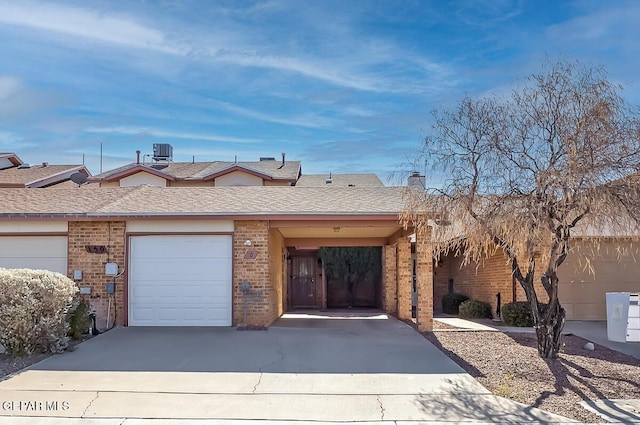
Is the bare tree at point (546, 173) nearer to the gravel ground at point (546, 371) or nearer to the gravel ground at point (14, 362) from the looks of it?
the gravel ground at point (546, 371)

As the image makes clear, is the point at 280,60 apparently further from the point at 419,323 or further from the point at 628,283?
the point at 628,283

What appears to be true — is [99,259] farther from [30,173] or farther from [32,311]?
[30,173]

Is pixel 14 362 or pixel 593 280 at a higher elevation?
pixel 593 280

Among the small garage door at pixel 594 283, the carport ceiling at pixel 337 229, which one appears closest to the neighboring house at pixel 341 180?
the carport ceiling at pixel 337 229

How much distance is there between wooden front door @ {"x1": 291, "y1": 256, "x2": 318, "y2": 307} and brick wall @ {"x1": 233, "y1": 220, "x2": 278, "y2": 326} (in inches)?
400

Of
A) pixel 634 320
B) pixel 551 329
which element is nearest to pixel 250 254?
pixel 551 329

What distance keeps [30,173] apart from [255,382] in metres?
20.8

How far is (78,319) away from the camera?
36.9 feet

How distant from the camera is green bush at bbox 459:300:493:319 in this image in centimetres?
1706

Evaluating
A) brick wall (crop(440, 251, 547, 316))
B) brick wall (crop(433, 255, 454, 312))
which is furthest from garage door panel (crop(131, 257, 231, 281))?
brick wall (crop(433, 255, 454, 312))

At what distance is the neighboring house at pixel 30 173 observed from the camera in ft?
76.1

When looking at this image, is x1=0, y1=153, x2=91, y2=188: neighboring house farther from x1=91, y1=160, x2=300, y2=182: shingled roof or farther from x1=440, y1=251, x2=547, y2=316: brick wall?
x1=440, y1=251, x2=547, y2=316: brick wall

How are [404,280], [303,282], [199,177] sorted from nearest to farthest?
[404,280] < [303,282] < [199,177]

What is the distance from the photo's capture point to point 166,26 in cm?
1109
